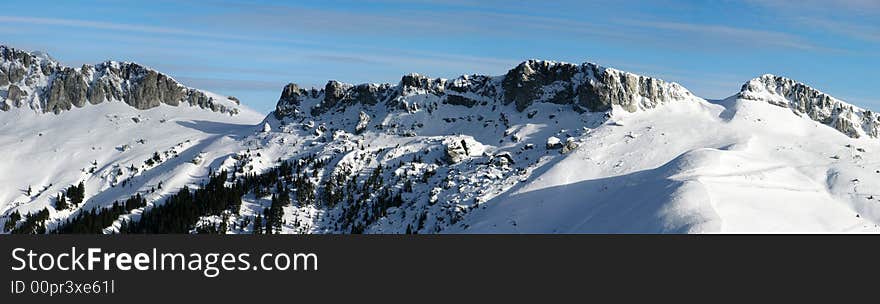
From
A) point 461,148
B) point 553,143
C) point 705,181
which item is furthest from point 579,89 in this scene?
point 705,181

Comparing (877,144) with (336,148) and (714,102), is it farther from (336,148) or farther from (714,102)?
(336,148)


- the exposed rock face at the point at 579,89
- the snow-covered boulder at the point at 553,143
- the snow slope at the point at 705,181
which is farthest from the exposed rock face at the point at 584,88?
the snow-covered boulder at the point at 553,143

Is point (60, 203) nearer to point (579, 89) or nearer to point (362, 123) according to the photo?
point (362, 123)

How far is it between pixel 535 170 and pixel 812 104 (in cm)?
8708

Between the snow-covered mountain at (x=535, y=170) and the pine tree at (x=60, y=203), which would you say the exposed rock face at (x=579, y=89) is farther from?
the pine tree at (x=60, y=203)

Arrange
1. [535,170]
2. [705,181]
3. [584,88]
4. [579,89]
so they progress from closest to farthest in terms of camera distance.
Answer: [705,181]
[535,170]
[584,88]
[579,89]

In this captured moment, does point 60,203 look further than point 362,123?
No

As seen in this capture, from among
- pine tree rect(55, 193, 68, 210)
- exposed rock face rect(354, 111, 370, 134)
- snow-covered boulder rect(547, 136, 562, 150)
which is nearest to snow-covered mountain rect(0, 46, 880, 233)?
snow-covered boulder rect(547, 136, 562, 150)

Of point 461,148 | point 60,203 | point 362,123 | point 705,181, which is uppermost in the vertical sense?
point 705,181

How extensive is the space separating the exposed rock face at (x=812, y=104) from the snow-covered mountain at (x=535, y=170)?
369 mm

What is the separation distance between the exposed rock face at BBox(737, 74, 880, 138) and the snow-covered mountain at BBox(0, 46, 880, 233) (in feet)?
1.21

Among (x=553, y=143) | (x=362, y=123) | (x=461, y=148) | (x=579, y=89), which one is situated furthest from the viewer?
(x=362, y=123)

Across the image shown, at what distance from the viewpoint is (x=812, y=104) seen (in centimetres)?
17988

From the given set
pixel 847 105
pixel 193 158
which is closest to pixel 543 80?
pixel 847 105
